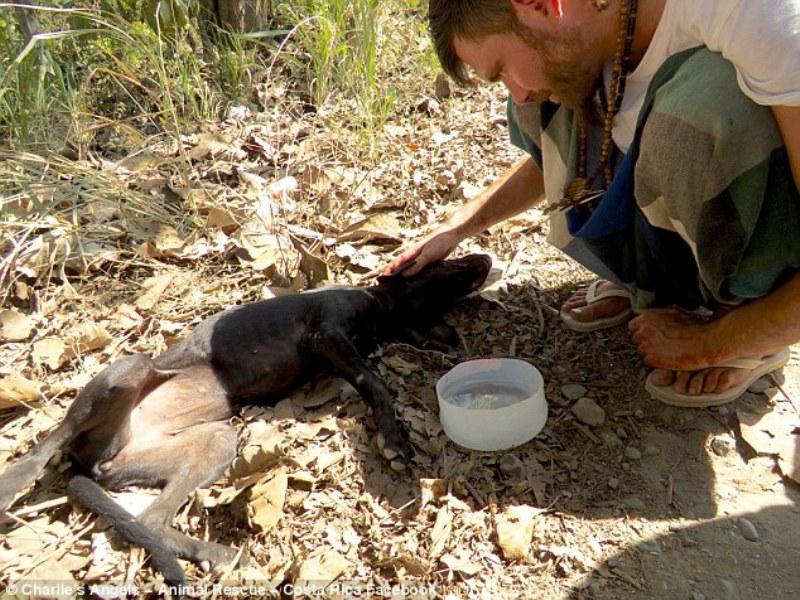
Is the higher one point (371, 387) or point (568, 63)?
point (568, 63)

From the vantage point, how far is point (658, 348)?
319 cm

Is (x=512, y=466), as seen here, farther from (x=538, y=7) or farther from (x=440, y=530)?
(x=538, y=7)

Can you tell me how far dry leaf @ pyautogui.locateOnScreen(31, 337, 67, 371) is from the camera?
139 inches

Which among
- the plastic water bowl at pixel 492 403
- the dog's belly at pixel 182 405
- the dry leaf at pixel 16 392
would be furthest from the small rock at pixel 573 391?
the dry leaf at pixel 16 392

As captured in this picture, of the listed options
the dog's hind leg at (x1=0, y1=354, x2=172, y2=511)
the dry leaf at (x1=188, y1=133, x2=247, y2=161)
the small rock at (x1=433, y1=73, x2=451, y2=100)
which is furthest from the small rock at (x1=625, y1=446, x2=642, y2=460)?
the small rock at (x1=433, y1=73, x2=451, y2=100)

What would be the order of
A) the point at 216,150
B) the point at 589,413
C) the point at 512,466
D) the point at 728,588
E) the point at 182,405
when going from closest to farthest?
the point at 728,588, the point at 512,466, the point at 589,413, the point at 182,405, the point at 216,150

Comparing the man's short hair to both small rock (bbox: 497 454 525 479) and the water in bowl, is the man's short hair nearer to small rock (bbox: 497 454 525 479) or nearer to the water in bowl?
the water in bowl

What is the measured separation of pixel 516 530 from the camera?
2.63 meters

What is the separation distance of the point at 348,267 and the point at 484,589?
2.14 meters

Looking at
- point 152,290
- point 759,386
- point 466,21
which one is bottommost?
point 152,290

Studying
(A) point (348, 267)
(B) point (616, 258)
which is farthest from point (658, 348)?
(A) point (348, 267)

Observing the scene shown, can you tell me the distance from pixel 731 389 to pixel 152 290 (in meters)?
2.65

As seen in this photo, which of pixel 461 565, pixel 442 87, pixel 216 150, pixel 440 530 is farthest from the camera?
pixel 442 87

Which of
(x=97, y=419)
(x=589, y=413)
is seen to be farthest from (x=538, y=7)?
(x=97, y=419)
